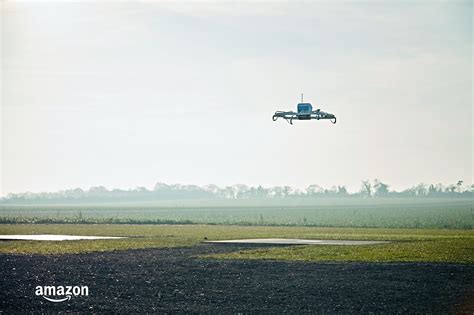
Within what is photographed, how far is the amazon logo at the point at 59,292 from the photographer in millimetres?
25622

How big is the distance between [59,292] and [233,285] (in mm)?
5771

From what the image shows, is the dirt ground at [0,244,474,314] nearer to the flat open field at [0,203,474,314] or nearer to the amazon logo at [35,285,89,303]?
the flat open field at [0,203,474,314]

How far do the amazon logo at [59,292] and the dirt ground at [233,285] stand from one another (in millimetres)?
277

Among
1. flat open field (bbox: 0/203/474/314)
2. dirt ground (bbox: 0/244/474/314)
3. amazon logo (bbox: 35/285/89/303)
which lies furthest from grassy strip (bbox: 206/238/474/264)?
amazon logo (bbox: 35/285/89/303)

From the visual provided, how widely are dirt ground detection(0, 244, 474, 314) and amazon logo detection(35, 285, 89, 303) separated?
0.28m

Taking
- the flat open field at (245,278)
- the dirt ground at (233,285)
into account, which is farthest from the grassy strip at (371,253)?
the dirt ground at (233,285)

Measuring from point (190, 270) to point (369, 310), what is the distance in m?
9.84

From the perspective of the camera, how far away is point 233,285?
27922 millimetres

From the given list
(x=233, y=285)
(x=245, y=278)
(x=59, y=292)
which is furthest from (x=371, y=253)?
(x=59, y=292)

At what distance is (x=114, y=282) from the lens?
28516 millimetres

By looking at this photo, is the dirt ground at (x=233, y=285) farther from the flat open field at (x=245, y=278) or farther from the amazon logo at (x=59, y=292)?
the amazon logo at (x=59, y=292)

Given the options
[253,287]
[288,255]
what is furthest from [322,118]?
[288,255]

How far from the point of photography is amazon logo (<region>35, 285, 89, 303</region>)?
2562cm

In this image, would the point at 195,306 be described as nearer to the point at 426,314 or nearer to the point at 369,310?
the point at 369,310
